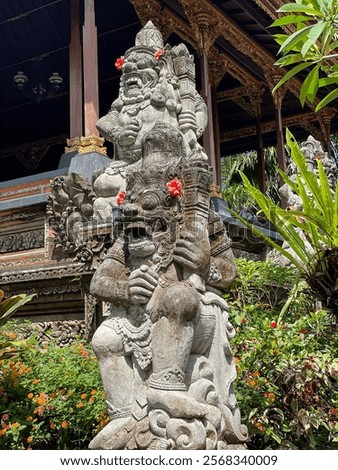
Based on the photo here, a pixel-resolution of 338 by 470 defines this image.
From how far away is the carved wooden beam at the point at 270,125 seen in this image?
16.9m

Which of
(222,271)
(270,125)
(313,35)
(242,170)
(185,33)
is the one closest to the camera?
(313,35)

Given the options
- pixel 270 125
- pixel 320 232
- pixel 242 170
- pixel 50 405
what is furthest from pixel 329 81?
pixel 242 170

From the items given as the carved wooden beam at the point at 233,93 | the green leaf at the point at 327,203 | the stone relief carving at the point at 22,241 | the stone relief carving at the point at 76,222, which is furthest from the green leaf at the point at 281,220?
the carved wooden beam at the point at 233,93

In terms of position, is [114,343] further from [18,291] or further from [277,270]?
[18,291]

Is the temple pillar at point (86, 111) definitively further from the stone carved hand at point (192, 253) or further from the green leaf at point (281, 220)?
the stone carved hand at point (192, 253)

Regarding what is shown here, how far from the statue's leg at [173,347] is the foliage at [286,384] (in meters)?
1.19

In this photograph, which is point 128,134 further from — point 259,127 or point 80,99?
point 259,127

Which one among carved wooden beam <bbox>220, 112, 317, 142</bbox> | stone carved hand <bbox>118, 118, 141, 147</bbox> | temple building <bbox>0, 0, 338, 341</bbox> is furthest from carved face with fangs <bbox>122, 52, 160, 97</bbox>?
carved wooden beam <bbox>220, 112, 317, 142</bbox>

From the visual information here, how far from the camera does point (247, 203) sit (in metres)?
17.8

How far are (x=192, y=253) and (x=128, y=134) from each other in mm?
1431

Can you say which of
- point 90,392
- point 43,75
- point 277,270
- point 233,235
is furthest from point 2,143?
point 90,392

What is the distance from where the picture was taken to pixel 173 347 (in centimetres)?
325

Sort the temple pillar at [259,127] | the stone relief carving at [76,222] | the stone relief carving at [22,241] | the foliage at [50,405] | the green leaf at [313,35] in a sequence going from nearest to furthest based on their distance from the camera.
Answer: the green leaf at [313,35] < the foliage at [50,405] < the stone relief carving at [76,222] < the stone relief carving at [22,241] < the temple pillar at [259,127]
